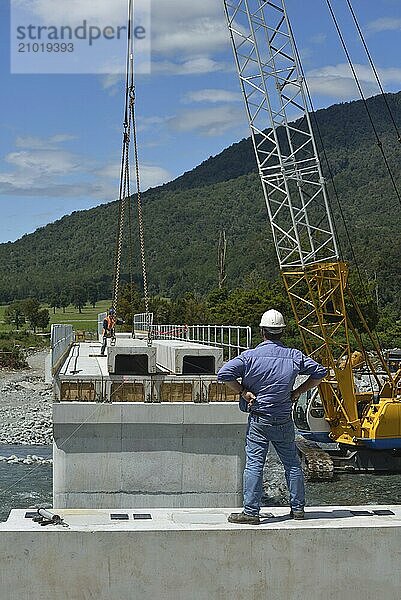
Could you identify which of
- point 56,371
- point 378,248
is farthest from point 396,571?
point 378,248

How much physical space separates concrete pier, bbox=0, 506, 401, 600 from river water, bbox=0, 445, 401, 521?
13925 millimetres

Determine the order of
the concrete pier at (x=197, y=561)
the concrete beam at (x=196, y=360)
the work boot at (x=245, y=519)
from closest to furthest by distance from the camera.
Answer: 1. the concrete pier at (x=197, y=561)
2. the work boot at (x=245, y=519)
3. the concrete beam at (x=196, y=360)

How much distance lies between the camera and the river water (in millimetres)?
23203

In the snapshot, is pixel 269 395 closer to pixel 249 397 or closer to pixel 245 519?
pixel 249 397

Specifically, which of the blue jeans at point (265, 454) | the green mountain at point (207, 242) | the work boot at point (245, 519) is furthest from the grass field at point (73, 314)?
the work boot at point (245, 519)

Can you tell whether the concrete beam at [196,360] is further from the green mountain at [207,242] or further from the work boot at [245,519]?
the green mountain at [207,242]

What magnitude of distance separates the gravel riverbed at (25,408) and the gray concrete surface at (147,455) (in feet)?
40.6

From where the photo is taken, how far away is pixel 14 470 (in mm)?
27844

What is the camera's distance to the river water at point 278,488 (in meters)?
23.2

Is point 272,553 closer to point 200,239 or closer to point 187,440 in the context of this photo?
point 187,440

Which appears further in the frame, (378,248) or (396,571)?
(378,248)

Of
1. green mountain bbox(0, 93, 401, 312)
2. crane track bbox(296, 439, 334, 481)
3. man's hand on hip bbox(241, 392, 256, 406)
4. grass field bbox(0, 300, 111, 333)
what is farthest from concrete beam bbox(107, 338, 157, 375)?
grass field bbox(0, 300, 111, 333)

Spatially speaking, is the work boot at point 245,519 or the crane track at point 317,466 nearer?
the work boot at point 245,519

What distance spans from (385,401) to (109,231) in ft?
555
